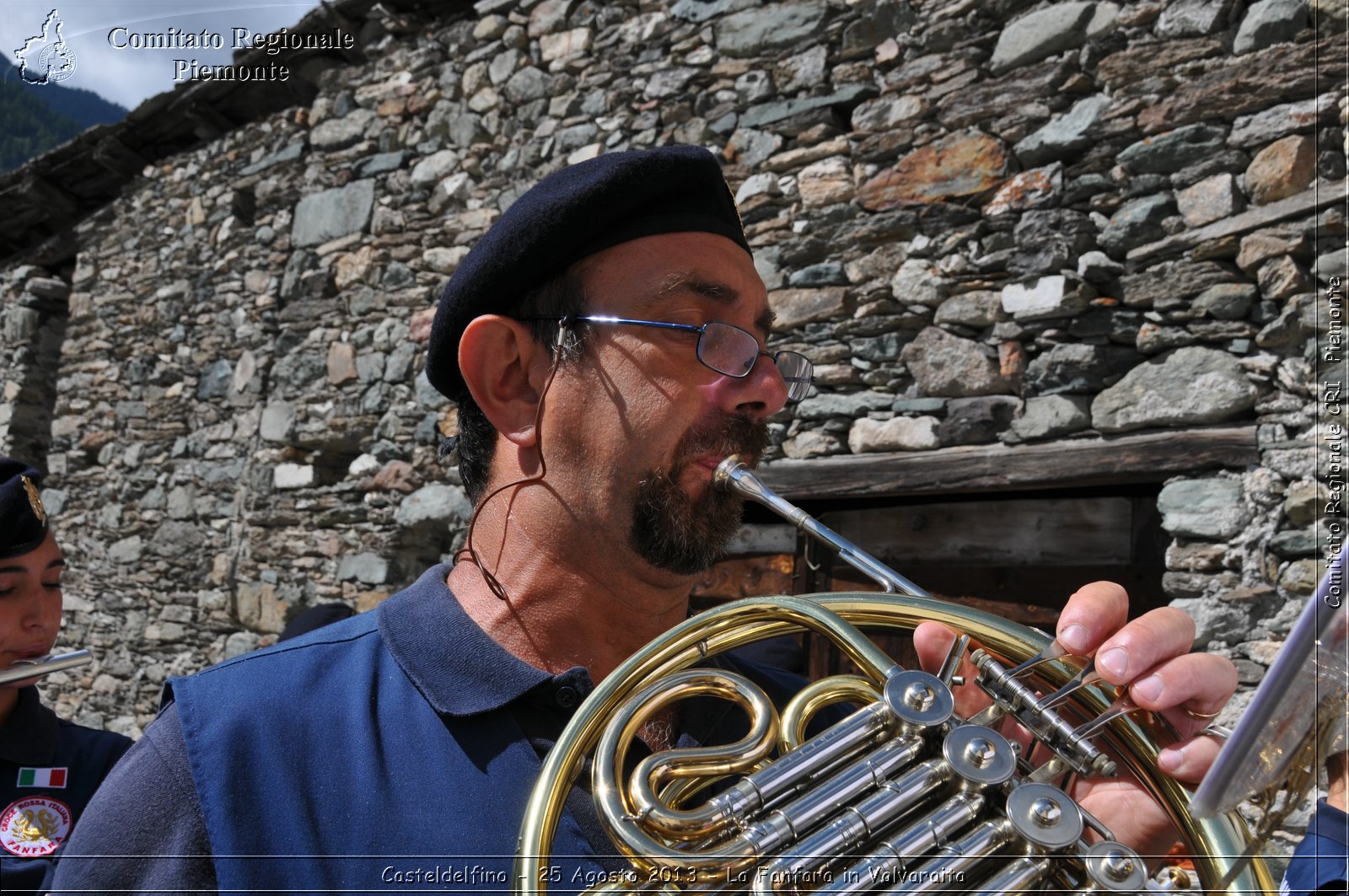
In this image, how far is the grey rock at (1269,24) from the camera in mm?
2701

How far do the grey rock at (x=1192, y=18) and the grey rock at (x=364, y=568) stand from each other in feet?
12.7

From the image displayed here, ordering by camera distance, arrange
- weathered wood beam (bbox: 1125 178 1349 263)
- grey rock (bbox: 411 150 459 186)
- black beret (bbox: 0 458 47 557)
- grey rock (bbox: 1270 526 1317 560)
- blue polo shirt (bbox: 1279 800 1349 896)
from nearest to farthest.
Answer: blue polo shirt (bbox: 1279 800 1349 896) < black beret (bbox: 0 458 47 557) < grey rock (bbox: 1270 526 1317 560) < weathered wood beam (bbox: 1125 178 1349 263) < grey rock (bbox: 411 150 459 186)

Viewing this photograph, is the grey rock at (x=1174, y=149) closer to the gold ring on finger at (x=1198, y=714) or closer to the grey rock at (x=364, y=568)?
the gold ring on finger at (x=1198, y=714)

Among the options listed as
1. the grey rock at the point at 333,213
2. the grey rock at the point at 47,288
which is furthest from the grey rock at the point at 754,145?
the grey rock at the point at 47,288

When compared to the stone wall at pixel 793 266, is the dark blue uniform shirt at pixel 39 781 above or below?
below

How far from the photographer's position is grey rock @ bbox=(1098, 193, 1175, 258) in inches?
114

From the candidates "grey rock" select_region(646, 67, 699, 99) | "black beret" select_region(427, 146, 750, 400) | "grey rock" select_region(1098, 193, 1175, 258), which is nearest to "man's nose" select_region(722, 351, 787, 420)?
"black beret" select_region(427, 146, 750, 400)

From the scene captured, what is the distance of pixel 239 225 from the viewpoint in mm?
5672

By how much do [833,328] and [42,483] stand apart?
234 inches

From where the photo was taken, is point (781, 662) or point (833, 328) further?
point (833, 328)

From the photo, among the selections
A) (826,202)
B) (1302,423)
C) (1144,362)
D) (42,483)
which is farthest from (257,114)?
(1302,423)

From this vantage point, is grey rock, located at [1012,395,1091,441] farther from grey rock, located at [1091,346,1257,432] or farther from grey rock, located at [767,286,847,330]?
grey rock, located at [767,286,847,330]

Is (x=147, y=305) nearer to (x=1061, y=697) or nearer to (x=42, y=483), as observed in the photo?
(x=42, y=483)

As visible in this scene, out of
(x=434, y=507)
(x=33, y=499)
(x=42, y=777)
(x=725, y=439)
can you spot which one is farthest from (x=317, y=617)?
(x=725, y=439)
